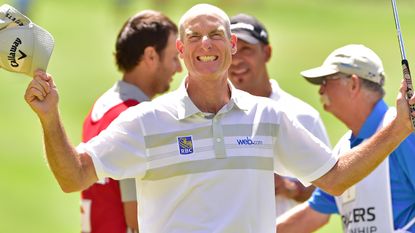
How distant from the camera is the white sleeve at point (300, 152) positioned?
245 inches

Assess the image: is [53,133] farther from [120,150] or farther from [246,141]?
[246,141]

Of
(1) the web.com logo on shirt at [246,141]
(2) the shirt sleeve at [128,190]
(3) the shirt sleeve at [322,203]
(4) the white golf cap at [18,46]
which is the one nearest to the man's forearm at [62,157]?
(4) the white golf cap at [18,46]

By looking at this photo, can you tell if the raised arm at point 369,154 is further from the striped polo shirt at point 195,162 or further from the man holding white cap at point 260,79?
the man holding white cap at point 260,79

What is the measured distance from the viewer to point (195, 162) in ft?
19.9

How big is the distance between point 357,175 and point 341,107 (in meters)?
1.31

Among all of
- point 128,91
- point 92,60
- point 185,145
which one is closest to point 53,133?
point 185,145

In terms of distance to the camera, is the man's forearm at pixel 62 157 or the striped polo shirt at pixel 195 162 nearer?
the man's forearm at pixel 62 157

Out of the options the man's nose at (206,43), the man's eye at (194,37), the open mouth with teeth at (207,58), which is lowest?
the open mouth with teeth at (207,58)

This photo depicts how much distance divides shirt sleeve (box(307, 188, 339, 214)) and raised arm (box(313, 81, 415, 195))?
133 cm

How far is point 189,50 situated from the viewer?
244 inches

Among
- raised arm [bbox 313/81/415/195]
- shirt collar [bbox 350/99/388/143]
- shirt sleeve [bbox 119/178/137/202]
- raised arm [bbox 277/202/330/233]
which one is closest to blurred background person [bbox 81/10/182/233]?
shirt sleeve [bbox 119/178/137/202]

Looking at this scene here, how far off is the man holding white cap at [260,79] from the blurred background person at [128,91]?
2.10ft

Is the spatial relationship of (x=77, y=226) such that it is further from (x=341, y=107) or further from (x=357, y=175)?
(x=357, y=175)

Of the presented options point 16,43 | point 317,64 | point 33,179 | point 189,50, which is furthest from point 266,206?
point 317,64
